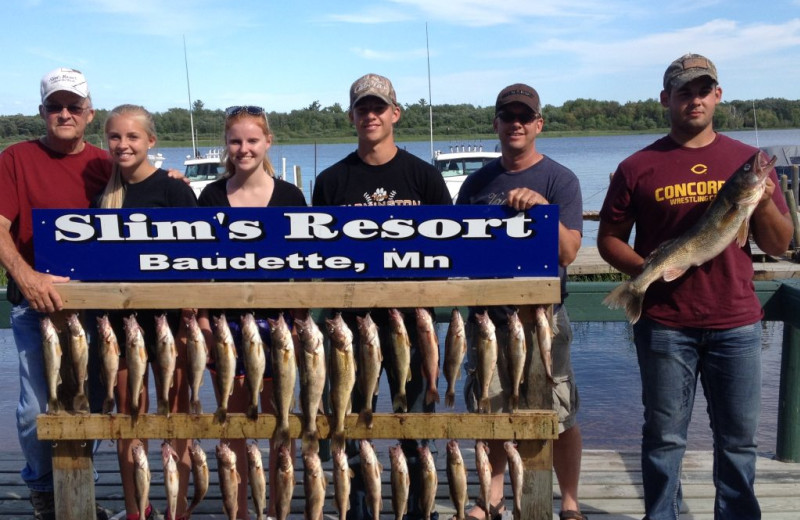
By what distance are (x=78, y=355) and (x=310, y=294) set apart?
114 cm

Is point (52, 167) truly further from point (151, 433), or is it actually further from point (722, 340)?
point (722, 340)

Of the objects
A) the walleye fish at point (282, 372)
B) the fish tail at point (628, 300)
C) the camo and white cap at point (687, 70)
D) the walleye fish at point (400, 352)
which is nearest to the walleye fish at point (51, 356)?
the walleye fish at point (282, 372)

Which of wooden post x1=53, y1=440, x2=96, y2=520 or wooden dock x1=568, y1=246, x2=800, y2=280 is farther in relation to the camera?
wooden dock x1=568, y1=246, x2=800, y2=280

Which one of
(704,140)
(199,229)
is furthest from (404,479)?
(704,140)

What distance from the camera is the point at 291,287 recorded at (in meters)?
3.78

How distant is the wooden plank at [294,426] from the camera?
378 cm

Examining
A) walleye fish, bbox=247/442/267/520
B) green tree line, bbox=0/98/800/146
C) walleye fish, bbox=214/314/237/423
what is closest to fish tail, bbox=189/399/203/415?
walleye fish, bbox=214/314/237/423

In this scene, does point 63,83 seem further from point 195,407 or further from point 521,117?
Answer: point 521,117

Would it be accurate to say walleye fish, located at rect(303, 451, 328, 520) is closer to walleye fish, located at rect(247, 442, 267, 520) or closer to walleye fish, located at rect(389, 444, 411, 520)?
walleye fish, located at rect(247, 442, 267, 520)

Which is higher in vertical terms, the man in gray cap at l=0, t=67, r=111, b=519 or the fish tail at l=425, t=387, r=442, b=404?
the man in gray cap at l=0, t=67, r=111, b=519

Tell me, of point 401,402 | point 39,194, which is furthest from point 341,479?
point 39,194

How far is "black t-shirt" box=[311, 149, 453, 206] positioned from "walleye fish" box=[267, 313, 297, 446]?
0.73 meters

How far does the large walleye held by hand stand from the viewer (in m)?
3.64

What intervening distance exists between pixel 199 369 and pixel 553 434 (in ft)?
5.55
